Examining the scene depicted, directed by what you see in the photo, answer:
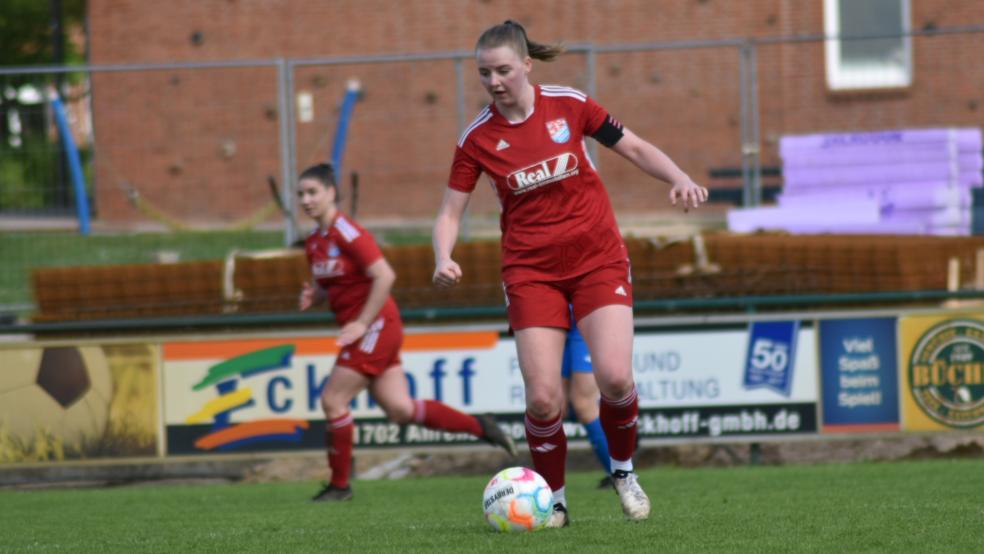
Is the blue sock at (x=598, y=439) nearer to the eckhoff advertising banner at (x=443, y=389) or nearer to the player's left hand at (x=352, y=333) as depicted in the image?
the player's left hand at (x=352, y=333)

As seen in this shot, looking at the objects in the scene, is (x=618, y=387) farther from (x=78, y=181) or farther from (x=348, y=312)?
(x=78, y=181)

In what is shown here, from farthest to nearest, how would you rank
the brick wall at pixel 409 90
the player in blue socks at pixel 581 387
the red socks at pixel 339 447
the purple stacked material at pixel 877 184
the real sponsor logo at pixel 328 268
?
the brick wall at pixel 409 90, the purple stacked material at pixel 877 184, the red socks at pixel 339 447, the real sponsor logo at pixel 328 268, the player in blue socks at pixel 581 387

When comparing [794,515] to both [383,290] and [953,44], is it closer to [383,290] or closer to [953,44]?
[383,290]

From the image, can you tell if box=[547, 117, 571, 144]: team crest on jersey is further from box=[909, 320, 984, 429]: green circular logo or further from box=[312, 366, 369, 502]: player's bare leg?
box=[909, 320, 984, 429]: green circular logo

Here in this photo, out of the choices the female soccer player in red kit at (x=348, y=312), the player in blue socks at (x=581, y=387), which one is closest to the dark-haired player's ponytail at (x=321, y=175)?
the female soccer player in red kit at (x=348, y=312)

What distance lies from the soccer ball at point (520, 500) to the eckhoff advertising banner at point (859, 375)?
493 centimetres

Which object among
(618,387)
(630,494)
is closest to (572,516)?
(630,494)

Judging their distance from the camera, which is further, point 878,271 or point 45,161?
point 45,161

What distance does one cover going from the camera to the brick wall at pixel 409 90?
47.1 feet

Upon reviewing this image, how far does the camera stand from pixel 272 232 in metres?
14.3

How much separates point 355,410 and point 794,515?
478 centimetres

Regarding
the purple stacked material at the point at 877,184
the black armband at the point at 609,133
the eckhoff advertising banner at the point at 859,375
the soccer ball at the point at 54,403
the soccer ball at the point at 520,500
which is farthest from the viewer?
the purple stacked material at the point at 877,184

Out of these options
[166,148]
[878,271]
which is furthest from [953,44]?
[166,148]

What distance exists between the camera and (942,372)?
36.0 feet
